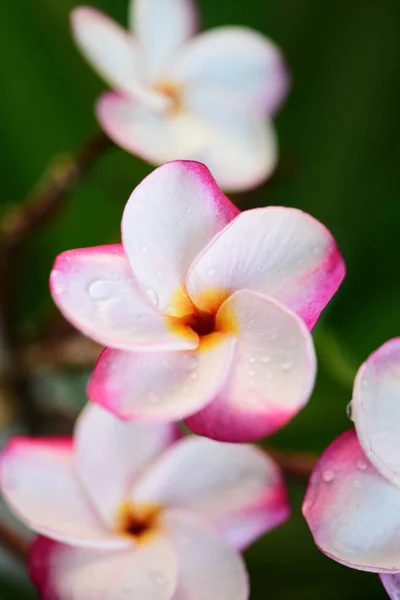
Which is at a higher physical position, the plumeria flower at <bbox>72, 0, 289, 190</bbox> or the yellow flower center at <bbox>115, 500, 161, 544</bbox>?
the plumeria flower at <bbox>72, 0, 289, 190</bbox>

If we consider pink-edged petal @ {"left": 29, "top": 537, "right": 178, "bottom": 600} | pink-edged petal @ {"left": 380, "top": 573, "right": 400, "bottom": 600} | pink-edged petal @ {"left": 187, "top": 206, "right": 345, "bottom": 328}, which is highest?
pink-edged petal @ {"left": 187, "top": 206, "right": 345, "bottom": 328}

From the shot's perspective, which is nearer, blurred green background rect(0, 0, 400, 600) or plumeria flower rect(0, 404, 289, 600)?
plumeria flower rect(0, 404, 289, 600)

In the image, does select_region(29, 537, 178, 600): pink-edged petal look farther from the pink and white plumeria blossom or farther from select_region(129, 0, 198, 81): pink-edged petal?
select_region(129, 0, 198, 81): pink-edged petal

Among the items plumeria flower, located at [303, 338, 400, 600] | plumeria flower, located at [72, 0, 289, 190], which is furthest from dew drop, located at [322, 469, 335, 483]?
plumeria flower, located at [72, 0, 289, 190]

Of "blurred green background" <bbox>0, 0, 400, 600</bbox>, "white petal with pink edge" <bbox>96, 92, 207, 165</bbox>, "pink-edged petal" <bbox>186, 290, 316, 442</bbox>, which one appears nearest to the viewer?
"pink-edged petal" <bbox>186, 290, 316, 442</bbox>

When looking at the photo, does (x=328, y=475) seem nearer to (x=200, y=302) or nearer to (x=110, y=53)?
(x=200, y=302)

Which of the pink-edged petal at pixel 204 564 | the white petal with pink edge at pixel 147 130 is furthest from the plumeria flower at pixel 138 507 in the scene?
the white petal with pink edge at pixel 147 130

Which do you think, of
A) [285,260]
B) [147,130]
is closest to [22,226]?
[147,130]
